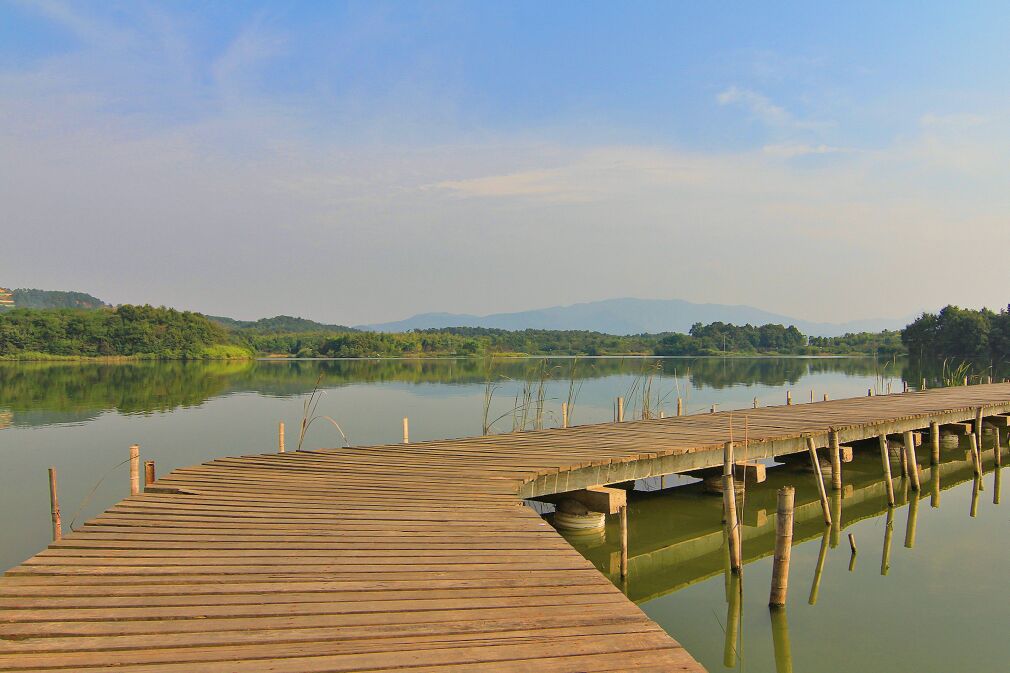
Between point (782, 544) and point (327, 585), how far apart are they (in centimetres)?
395

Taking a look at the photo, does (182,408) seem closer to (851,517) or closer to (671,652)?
(851,517)

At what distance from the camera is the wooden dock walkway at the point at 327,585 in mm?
3236

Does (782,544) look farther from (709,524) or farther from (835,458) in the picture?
(835,458)

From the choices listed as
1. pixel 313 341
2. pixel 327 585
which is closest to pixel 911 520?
pixel 327 585

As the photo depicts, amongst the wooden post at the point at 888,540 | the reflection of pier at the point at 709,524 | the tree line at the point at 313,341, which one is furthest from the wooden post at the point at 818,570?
the tree line at the point at 313,341

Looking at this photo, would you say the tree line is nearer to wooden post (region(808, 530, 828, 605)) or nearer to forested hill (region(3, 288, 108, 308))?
wooden post (region(808, 530, 828, 605))

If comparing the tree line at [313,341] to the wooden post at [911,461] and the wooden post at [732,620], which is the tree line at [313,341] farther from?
the wooden post at [732,620]

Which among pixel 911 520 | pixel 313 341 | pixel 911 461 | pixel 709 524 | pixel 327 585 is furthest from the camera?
pixel 313 341

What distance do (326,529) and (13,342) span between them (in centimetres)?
6973

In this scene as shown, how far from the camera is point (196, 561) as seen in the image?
4.49 meters

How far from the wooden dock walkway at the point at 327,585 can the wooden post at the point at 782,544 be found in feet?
6.93

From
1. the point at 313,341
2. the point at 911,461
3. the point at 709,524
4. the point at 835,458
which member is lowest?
the point at 709,524

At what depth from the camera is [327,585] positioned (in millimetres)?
4090

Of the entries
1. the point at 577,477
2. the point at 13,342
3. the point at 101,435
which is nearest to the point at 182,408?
the point at 101,435
